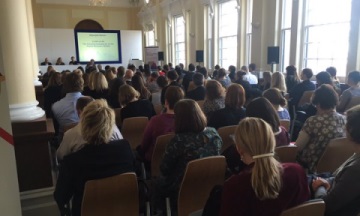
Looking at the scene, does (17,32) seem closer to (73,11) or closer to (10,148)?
(10,148)

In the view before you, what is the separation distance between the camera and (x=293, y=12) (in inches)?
305

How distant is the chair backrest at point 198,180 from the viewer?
2039mm

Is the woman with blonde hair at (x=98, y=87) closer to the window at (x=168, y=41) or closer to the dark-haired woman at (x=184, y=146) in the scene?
the dark-haired woman at (x=184, y=146)

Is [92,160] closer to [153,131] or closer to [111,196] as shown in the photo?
[111,196]

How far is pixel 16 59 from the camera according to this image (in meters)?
2.54

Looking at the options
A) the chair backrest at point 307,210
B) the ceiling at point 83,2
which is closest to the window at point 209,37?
the ceiling at point 83,2

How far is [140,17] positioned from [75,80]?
17.0 metres

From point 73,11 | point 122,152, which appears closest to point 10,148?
point 122,152

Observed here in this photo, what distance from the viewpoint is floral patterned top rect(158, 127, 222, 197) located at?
7.30 feet

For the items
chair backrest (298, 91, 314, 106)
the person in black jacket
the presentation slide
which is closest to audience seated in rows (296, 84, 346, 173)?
the person in black jacket

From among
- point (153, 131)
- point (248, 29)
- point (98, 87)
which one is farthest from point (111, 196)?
point (248, 29)

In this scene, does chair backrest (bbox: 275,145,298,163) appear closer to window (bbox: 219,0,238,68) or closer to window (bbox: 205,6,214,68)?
window (bbox: 219,0,238,68)

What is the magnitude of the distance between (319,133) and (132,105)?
7.28ft

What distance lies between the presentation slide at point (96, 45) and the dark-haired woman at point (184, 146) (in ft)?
47.4
